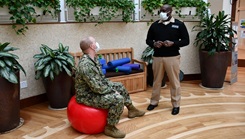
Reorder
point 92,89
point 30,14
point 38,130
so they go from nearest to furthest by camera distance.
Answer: point 92,89 → point 38,130 → point 30,14

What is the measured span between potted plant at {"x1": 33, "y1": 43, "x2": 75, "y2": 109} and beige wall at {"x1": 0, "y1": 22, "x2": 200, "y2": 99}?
20cm

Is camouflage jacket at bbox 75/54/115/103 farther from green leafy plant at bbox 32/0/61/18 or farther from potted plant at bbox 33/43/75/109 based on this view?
green leafy plant at bbox 32/0/61/18

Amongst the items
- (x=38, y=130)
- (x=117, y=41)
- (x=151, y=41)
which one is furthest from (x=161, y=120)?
(x=117, y=41)

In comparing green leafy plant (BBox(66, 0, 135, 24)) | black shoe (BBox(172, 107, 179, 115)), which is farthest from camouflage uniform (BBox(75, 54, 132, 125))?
green leafy plant (BBox(66, 0, 135, 24))

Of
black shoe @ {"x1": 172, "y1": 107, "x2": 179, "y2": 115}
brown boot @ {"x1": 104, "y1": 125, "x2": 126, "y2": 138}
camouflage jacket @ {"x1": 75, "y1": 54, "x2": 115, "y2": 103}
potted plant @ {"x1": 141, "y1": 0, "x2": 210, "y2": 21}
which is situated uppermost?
potted plant @ {"x1": 141, "y1": 0, "x2": 210, "y2": 21}

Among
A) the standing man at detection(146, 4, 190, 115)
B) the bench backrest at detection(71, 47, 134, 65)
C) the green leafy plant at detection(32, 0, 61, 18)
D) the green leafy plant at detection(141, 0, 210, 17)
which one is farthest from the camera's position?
the green leafy plant at detection(141, 0, 210, 17)

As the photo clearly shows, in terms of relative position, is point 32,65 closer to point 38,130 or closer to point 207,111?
point 38,130

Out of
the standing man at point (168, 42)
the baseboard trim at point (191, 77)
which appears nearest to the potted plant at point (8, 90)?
the standing man at point (168, 42)

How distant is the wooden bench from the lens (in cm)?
410

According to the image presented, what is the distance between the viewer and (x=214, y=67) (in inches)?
172

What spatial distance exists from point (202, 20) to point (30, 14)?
3065 millimetres

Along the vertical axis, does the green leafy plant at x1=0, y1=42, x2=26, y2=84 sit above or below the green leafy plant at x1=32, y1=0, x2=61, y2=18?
below

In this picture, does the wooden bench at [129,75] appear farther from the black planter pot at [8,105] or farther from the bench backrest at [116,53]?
the black planter pot at [8,105]

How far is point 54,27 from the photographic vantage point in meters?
3.74
